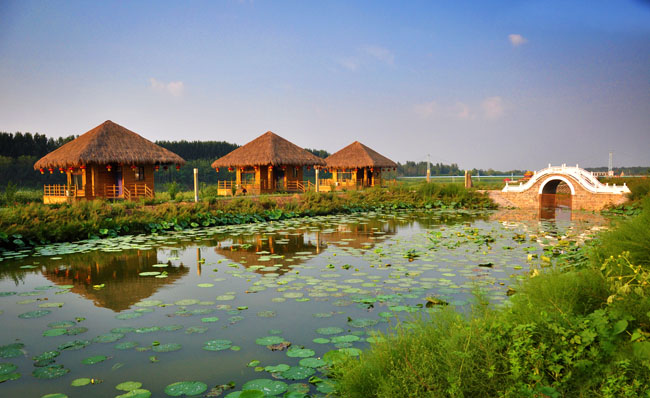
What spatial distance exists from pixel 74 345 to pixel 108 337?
11.5 inches

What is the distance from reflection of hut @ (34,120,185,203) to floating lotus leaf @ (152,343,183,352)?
59.4 feet

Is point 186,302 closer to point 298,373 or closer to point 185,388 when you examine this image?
point 185,388

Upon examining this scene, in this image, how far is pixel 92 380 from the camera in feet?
10.6

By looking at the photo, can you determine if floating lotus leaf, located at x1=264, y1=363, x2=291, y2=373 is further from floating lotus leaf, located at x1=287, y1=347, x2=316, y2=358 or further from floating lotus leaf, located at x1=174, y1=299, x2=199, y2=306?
floating lotus leaf, located at x1=174, y1=299, x2=199, y2=306

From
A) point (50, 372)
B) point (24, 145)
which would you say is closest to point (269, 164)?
point (50, 372)

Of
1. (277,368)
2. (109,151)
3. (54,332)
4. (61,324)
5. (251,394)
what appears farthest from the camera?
(109,151)

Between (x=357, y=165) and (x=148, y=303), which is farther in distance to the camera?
(x=357, y=165)

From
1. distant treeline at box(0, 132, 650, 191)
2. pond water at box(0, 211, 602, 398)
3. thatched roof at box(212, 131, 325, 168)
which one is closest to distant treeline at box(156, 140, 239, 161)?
distant treeline at box(0, 132, 650, 191)

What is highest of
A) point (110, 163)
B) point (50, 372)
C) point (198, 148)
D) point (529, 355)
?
point (198, 148)

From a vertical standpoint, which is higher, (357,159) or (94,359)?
(357,159)

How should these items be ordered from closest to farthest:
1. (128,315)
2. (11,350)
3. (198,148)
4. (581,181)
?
(11,350)
(128,315)
(581,181)
(198,148)

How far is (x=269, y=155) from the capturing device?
25.1 metres

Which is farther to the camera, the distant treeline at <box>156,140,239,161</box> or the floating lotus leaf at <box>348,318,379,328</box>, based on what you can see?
the distant treeline at <box>156,140,239,161</box>

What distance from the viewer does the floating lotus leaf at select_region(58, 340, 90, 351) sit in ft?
12.9
